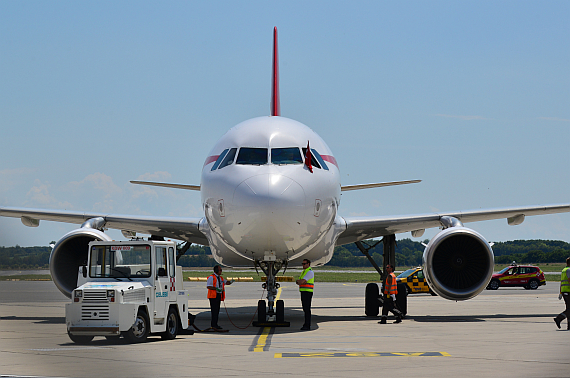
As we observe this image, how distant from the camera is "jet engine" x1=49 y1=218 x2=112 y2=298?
16.5 m

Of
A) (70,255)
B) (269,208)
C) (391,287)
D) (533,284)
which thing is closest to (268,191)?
(269,208)

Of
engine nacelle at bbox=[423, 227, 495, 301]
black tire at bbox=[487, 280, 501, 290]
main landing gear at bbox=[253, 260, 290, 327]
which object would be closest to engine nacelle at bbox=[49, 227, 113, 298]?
main landing gear at bbox=[253, 260, 290, 327]

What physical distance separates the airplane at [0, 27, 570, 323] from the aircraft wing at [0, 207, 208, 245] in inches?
1.0

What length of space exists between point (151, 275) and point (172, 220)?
17.4ft

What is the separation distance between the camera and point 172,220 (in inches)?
699

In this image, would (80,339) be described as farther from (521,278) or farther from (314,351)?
(521,278)

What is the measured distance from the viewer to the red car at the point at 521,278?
131ft

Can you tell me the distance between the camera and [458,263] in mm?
16844

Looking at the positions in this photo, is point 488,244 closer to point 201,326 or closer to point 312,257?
point 312,257

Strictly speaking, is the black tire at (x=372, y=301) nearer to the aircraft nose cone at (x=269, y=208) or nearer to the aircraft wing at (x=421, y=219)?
the aircraft wing at (x=421, y=219)

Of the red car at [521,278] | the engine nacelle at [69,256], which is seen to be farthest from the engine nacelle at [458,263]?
the red car at [521,278]

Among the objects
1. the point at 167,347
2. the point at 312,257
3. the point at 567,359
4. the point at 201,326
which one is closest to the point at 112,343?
the point at 167,347

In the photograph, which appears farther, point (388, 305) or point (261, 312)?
point (388, 305)

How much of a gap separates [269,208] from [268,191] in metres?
0.31
